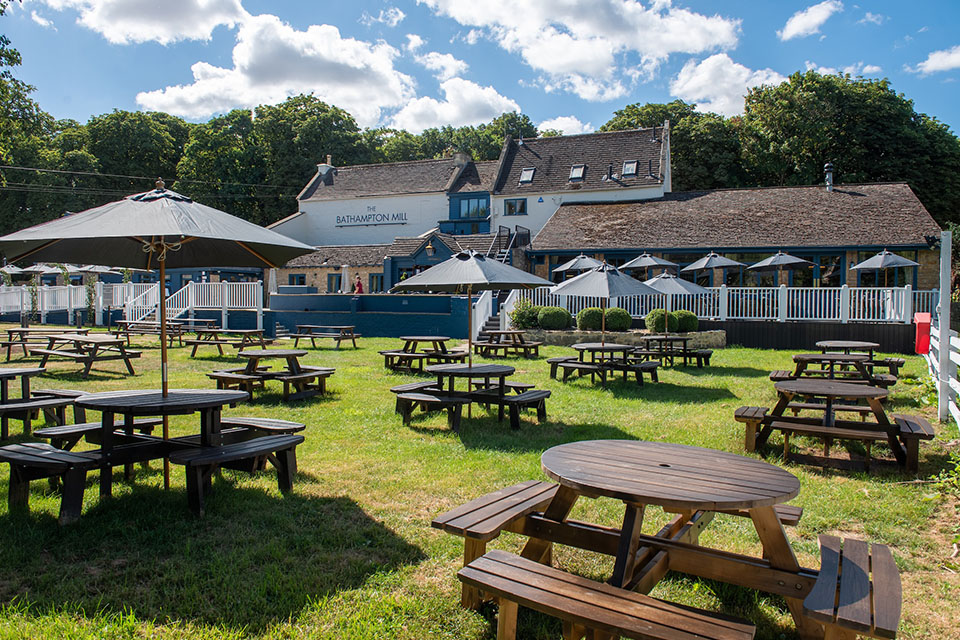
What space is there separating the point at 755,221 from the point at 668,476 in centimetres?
2529

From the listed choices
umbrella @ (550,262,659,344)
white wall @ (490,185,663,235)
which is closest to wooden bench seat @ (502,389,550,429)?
umbrella @ (550,262,659,344)

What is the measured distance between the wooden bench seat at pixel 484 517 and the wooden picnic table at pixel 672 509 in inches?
4.0

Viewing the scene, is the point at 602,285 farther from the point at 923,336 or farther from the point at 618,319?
the point at 618,319

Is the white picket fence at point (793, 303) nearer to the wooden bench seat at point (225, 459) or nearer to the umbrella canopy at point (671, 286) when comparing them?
the umbrella canopy at point (671, 286)

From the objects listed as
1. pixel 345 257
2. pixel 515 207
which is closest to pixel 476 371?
pixel 515 207

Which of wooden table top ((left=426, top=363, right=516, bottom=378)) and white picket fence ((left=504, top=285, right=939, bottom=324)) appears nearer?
wooden table top ((left=426, top=363, right=516, bottom=378))

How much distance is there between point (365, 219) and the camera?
41250 millimetres

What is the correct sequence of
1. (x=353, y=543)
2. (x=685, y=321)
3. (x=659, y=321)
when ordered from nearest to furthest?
(x=353, y=543)
(x=659, y=321)
(x=685, y=321)

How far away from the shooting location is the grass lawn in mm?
3250

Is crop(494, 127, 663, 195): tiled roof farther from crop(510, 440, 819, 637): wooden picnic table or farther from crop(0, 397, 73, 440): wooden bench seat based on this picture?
crop(510, 440, 819, 637): wooden picnic table

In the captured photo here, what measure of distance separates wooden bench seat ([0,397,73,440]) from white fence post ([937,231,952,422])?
969cm

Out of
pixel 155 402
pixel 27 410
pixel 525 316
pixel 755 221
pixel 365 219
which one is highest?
pixel 365 219

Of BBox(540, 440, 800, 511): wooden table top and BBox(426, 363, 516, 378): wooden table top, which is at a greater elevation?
BBox(540, 440, 800, 511): wooden table top

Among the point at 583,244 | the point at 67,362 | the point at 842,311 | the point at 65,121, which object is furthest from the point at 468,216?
the point at 65,121
